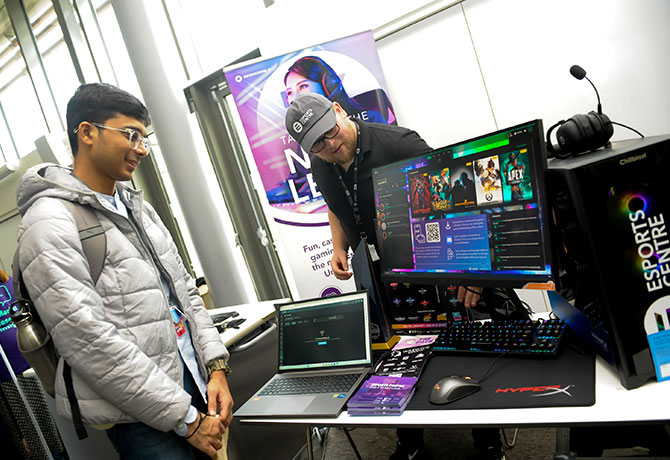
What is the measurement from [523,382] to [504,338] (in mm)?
191

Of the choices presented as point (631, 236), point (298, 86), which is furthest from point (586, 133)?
point (298, 86)

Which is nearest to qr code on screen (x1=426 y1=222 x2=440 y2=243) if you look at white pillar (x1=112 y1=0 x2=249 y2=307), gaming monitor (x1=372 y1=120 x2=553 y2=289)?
gaming monitor (x1=372 y1=120 x2=553 y2=289)

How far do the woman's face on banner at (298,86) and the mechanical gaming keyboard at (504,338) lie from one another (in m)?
1.94

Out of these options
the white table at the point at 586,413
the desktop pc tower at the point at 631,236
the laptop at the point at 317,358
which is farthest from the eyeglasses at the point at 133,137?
the desktop pc tower at the point at 631,236

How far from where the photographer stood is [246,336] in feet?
7.24

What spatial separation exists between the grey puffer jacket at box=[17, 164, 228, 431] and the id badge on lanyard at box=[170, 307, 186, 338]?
0.30 ft

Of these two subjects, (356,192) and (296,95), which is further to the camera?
(296,95)

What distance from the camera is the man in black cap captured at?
1775mm

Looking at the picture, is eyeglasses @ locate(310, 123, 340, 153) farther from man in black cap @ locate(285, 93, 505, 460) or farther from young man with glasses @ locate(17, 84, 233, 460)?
young man with glasses @ locate(17, 84, 233, 460)

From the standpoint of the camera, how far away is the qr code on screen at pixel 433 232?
50.4 inches

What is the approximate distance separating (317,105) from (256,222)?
7.41 ft

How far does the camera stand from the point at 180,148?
12.4 ft

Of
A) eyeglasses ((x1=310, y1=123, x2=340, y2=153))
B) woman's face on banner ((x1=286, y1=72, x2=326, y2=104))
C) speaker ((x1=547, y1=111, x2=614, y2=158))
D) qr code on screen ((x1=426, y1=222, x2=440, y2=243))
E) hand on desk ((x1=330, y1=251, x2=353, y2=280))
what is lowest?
hand on desk ((x1=330, y1=251, x2=353, y2=280))

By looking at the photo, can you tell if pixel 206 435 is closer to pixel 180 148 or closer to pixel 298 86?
pixel 298 86
